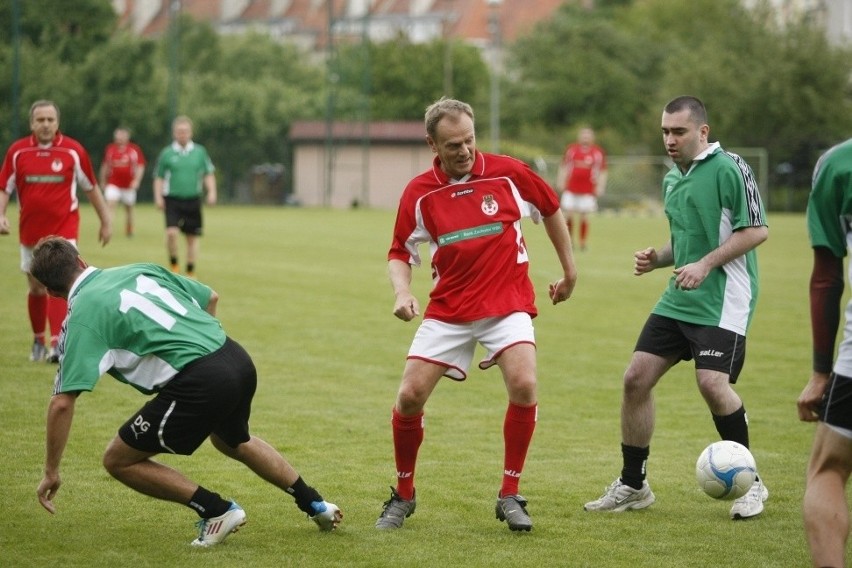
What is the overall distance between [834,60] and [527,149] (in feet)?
43.3

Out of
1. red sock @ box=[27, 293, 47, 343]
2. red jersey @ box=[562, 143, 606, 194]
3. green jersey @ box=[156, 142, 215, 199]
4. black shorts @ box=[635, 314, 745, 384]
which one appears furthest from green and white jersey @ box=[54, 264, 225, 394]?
red jersey @ box=[562, 143, 606, 194]

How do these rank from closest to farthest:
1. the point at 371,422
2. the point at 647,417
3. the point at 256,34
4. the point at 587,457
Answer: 1. the point at 647,417
2. the point at 587,457
3. the point at 371,422
4. the point at 256,34

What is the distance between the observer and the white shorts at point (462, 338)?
19.9 ft

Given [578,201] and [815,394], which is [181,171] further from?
[815,394]

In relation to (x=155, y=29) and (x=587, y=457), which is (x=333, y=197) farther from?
(x=155, y=29)

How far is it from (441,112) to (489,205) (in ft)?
1.78

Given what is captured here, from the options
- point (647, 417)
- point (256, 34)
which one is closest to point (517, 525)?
point (647, 417)

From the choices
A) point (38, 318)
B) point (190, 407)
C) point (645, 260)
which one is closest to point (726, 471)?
point (645, 260)

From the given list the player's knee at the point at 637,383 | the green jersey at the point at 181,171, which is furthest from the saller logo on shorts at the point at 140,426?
the green jersey at the point at 181,171

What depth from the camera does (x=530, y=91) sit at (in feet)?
213

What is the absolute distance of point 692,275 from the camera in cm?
606

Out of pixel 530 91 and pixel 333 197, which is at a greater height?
pixel 530 91

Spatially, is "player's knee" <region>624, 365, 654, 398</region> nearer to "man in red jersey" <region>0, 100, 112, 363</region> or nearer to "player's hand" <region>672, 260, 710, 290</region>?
"player's hand" <region>672, 260, 710, 290</region>

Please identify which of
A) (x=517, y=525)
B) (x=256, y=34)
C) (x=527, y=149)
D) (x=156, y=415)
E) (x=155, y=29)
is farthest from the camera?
(x=155, y=29)
